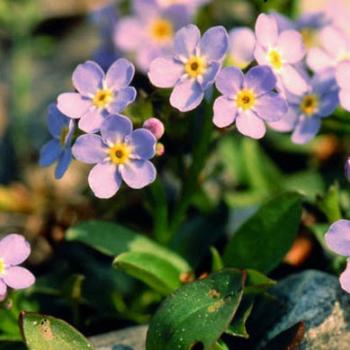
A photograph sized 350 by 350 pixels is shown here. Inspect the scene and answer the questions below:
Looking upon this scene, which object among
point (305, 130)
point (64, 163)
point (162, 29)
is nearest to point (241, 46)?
point (162, 29)

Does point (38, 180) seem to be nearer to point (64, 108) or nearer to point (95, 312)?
point (95, 312)

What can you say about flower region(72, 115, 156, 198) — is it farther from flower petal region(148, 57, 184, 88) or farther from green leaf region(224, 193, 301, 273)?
green leaf region(224, 193, 301, 273)

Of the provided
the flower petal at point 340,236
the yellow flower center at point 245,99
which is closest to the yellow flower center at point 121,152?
the yellow flower center at point 245,99

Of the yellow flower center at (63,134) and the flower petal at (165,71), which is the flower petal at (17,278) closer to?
the yellow flower center at (63,134)

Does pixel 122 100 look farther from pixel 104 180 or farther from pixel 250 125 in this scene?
pixel 250 125

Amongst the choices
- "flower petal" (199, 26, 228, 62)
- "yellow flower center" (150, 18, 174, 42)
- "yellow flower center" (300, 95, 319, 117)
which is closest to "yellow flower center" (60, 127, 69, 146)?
"flower petal" (199, 26, 228, 62)

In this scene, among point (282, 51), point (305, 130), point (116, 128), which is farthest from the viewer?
point (305, 130)
